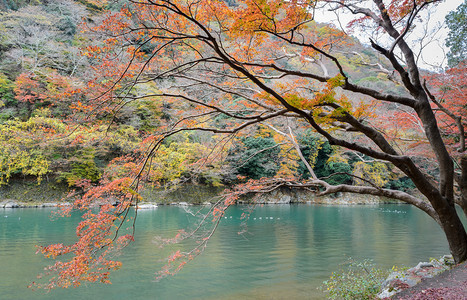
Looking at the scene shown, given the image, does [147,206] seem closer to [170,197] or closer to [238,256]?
[170,197]

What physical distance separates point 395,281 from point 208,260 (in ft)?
15.5

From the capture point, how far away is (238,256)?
330 inches

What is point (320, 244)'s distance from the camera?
996 centimetres

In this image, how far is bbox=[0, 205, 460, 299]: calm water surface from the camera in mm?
5757

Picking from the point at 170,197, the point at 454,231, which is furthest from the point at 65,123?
the point at 454,231

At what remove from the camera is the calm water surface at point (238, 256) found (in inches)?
227

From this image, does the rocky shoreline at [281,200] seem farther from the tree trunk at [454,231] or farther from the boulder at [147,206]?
the tree trunk at [454,231]

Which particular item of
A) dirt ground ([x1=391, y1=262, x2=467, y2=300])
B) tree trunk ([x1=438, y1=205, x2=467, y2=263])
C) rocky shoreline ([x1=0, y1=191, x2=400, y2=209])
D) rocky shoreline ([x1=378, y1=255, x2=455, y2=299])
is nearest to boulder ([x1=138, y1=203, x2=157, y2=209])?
rocky shoreline ([x1=0, y1=191, x2=400, y2=209])

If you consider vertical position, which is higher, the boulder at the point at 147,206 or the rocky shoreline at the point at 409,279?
the rocky shoreline at the point at 409,279

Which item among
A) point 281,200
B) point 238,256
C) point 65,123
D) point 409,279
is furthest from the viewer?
point 281,200

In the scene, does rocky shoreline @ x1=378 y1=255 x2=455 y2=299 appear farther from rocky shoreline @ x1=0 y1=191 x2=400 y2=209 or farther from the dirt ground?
rocky shoreline @ x1=0 y1=191 x2=400 y2=209

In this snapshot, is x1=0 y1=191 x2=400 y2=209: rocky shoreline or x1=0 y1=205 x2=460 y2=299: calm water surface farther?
x1=0 y1=191 x2=400 y2=209: rocky shoreline

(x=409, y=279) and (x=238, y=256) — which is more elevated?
(x=409, y=279)

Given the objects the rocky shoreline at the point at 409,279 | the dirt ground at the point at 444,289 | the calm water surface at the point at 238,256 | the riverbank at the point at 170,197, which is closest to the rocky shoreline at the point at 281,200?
the riverbank at the point at 170,197
